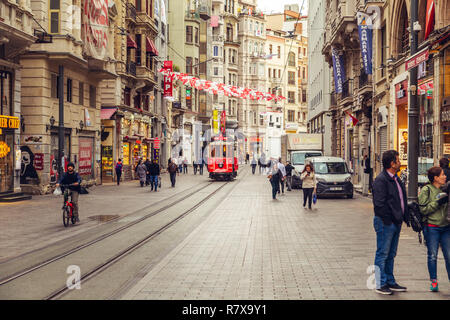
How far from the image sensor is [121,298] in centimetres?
698

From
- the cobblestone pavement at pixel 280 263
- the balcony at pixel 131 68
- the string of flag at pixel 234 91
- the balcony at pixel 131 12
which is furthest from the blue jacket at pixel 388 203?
the balcony at pixel 131 12

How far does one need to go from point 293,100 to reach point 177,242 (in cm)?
9372

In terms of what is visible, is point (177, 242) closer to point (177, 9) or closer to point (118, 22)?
point (118, 22)

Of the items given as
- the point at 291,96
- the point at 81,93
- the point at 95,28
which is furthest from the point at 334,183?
the point at 291,96

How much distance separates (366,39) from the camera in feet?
87.9

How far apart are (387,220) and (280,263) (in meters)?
2.49

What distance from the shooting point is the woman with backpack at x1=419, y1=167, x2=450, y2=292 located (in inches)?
290

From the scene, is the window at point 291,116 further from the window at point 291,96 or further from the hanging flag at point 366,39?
the hanging flag at point 366,39

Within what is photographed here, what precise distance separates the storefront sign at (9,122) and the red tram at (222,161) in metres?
19.4

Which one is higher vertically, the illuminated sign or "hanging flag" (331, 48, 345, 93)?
"hanging flag" (331, 48, 345, 93)

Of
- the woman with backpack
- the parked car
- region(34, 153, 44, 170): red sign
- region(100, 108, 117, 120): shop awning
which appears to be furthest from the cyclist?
region(100, 108, 117, 120): shop awning

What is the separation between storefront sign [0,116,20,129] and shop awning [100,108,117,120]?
41.7ft

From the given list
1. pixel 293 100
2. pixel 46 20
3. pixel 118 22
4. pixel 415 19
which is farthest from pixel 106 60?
pixel 293 100

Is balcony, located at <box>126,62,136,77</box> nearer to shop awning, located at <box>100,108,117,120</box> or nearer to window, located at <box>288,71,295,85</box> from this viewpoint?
shop awning, located at <box>100,108,117,120</box>
